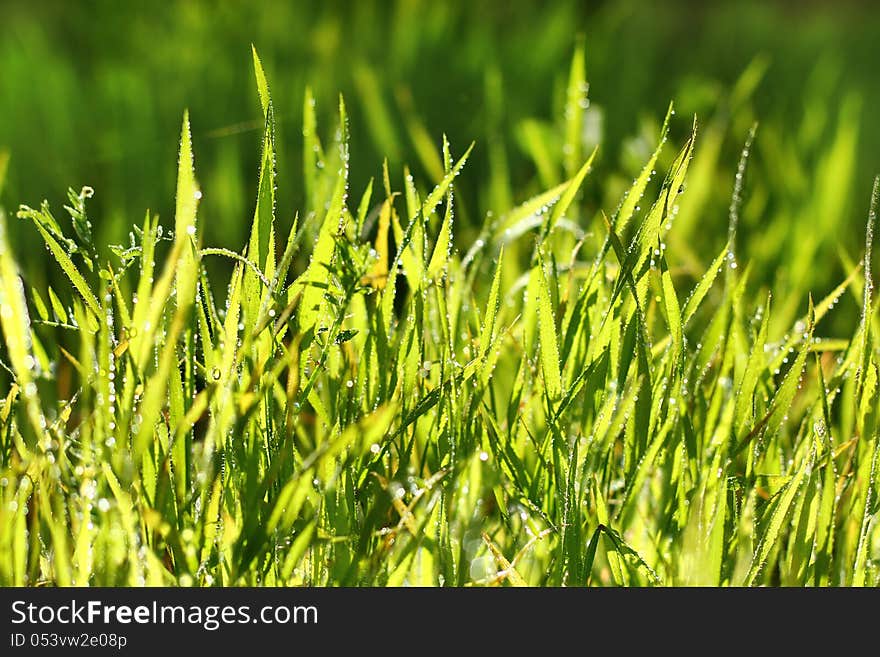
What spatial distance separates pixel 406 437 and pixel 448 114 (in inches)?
45.4

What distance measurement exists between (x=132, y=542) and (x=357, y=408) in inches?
7.2

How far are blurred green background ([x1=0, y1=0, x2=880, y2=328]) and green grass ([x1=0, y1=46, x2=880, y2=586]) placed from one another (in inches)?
16.4

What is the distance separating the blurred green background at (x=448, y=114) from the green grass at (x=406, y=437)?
417 mm

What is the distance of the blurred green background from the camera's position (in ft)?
4.67

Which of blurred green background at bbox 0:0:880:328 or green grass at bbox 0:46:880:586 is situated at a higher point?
blurred green background at bbox 0:0:880:328

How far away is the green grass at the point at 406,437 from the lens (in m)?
0.58

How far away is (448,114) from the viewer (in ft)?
5.73

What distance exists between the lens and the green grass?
22.8 inches

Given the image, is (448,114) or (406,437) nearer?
(406,437)

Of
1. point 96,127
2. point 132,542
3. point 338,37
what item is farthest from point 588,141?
point 132,542

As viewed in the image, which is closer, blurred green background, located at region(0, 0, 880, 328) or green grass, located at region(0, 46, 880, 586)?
green grass, located at region(0, 46, 880, 586)

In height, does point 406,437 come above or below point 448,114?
below

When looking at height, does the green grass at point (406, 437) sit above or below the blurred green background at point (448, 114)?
below

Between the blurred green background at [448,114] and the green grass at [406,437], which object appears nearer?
the green grass at [406,437]
